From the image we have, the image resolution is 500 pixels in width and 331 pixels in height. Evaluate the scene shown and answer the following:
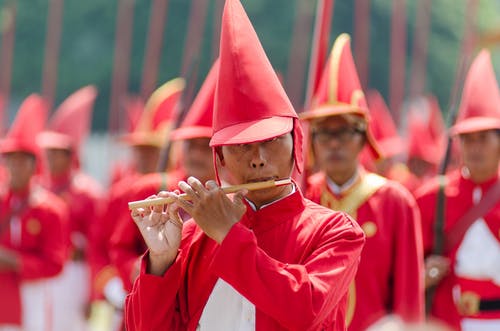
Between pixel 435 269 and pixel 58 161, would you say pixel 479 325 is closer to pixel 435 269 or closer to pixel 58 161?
pixel 435 269

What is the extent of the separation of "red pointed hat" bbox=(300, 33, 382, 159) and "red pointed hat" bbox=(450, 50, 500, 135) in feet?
2.02

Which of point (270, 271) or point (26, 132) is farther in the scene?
point (26, 132)

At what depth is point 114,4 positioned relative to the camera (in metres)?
22.4

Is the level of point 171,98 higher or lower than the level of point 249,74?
lower

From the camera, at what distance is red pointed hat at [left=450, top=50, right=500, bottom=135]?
5.33 m

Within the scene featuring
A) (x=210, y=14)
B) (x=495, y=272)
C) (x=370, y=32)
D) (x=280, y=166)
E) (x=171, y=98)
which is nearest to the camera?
(x=280, y=166)

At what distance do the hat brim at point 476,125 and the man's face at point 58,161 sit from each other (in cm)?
426

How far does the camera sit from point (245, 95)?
304cm

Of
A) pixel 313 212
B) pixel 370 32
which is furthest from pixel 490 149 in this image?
pixel 370 32

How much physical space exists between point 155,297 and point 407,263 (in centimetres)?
177

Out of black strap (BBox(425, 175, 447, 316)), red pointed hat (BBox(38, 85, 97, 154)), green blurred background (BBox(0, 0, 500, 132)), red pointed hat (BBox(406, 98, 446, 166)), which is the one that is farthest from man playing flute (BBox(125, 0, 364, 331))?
green blurred background (BBox(0, 0, 500, 132))

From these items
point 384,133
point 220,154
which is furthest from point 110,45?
point 220,154

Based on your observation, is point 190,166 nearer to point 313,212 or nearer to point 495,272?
point 495,272

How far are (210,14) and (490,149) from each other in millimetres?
14414
